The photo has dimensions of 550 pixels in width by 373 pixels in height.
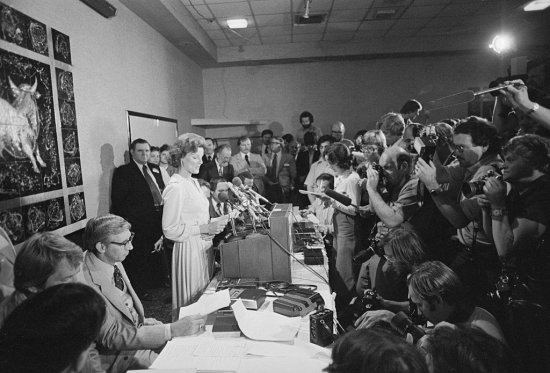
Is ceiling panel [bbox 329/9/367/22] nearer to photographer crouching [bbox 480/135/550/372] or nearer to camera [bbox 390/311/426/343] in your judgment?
photographer crouching [bbox 480/135/550/372]

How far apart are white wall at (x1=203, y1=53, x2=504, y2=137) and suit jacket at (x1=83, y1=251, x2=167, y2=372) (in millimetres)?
6432

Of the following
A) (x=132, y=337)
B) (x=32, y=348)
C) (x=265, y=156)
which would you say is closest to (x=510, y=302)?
(x=132, y=337)

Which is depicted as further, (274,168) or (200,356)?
(274,168)

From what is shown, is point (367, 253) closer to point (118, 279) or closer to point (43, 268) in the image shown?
point (118, 279)

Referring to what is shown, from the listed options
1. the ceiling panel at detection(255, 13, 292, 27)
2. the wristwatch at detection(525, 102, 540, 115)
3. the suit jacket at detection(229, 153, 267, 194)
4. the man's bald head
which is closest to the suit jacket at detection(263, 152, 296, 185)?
the suit jacket at detection(229, 153, 267, 194)

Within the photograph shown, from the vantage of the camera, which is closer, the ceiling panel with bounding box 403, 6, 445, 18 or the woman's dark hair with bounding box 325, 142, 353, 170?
the woman's dark hair with bounding box 325, 142, 353, 170

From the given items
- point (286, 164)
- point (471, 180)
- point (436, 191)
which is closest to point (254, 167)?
point (286, 164)

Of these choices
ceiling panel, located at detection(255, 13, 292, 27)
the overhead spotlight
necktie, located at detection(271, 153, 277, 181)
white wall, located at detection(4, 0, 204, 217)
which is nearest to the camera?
white wall, located at detection(4, 0, 204, 217)

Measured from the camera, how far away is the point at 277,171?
19.4 feet

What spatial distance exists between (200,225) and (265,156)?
3995 millimetres

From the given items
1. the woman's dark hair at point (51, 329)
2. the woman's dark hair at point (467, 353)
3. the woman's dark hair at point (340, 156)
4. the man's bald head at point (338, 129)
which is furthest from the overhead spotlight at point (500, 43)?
the woman's dark hair at point (51, 329)

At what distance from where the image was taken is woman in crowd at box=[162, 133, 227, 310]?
231 cm

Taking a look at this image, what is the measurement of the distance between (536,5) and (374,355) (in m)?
6.21

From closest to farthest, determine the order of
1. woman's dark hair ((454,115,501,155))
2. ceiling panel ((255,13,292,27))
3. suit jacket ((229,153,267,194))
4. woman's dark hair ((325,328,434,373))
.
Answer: woman's dark hair ((325,328,434,373)) < woman's dark hair ((454,115,501,155)) < ceiling panel ((255,13,292,27)) < suit jacket ((229,153,267,194))
